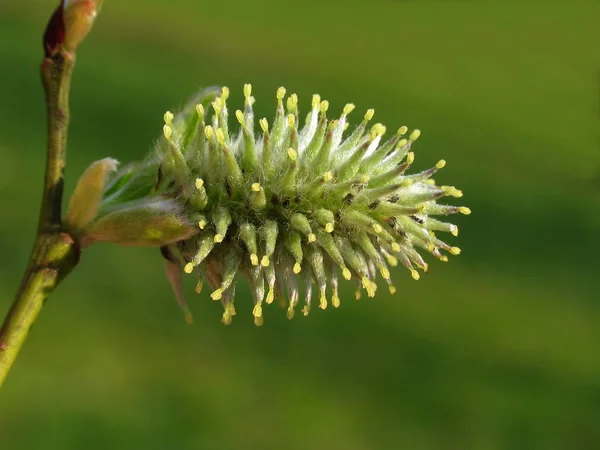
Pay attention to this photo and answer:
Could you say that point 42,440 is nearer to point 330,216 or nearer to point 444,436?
point 444,436

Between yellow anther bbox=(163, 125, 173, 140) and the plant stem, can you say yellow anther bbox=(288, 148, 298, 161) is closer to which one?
yellow anther bbox=(163, 125, 173, 140)

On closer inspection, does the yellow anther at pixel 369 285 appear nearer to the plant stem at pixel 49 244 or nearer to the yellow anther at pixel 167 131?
the yellow anther at pixel 167 131

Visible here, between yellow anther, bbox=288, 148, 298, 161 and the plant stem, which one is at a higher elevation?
yellow anther, bbox=288, 148, 298, 161

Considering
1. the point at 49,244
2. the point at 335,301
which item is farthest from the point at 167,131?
the point at 335,301

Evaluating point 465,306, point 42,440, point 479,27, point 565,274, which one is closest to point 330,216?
point 42,440

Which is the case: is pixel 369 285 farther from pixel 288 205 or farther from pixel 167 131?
pixel 167 131

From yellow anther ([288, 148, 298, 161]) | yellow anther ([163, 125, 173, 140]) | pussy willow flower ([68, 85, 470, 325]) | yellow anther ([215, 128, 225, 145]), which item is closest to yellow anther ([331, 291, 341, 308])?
pussy willow flower ([68, 85, 470, 325])

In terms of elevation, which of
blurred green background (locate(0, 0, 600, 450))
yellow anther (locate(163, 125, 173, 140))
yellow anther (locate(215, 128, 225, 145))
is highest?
yellow anther (locate(215, 128, 225, 145))
